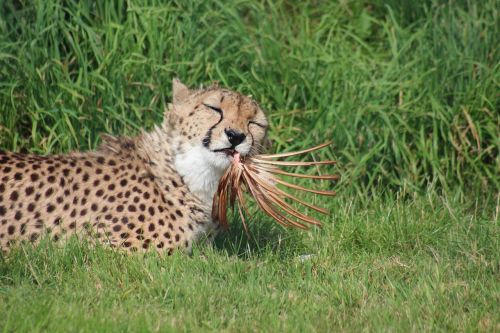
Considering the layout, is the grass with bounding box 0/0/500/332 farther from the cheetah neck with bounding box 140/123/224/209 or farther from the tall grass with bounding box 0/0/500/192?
the cheetah neck with bounding box 140/123/224/209

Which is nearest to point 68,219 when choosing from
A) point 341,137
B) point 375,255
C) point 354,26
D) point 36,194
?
point 36,194

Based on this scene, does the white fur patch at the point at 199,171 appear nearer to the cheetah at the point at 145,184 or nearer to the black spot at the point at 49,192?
the cheetah at the point at 145,184

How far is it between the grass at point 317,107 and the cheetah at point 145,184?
19 cm

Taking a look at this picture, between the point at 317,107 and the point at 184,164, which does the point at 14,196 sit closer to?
the point at 184,164

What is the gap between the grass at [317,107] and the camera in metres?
4.63

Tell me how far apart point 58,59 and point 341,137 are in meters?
1.80

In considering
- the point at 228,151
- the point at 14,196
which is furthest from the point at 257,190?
the point at 14,196

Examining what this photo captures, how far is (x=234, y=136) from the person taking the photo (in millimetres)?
4703

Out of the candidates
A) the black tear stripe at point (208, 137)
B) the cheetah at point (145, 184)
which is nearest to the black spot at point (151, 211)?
the cheetah at point (145, 184)

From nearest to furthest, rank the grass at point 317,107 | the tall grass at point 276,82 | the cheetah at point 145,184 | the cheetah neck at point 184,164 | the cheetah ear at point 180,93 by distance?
the grass at point 317,107
the cheetah at point 145,184
the cheetah neck at point 184,164
the cheetah ear at point 180,93
the tall grass at point 276,82

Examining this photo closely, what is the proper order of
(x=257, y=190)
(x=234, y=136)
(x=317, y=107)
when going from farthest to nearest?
(x=317, y=107)
(x=257, y=190)
(x=234, y=136)

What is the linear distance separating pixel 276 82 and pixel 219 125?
1.78m

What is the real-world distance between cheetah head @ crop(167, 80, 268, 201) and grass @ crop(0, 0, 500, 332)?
1.32 feet

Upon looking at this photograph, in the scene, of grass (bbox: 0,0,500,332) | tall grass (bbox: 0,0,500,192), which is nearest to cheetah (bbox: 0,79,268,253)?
grass (bbox: 0,0,500,332)
